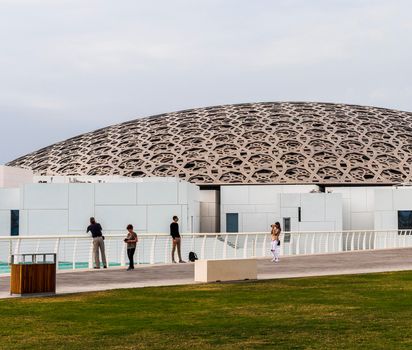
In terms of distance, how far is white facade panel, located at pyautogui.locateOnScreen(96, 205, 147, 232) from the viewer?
37.4m

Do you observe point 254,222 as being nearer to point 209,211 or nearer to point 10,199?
point 209,211

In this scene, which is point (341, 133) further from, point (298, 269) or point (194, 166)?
point (298, 269)

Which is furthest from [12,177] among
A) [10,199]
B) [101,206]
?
[101,206]

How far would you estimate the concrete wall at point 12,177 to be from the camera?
43594 mm

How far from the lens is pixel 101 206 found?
37469mm

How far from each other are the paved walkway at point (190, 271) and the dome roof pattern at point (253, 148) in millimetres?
31371

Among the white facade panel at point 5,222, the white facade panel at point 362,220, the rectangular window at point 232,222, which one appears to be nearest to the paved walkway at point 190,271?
the white facade panel at point 5,222

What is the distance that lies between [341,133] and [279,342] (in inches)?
2302

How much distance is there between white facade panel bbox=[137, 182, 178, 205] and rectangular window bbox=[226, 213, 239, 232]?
12.9 metres

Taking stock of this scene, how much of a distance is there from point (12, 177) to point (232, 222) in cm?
1395

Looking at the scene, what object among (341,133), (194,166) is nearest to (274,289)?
(194,166)

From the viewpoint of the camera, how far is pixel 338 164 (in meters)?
59.4

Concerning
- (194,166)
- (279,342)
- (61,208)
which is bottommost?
(279,342)

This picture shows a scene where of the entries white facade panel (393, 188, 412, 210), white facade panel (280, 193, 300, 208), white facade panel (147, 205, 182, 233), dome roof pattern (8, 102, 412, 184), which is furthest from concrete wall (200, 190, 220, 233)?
white facade panel (147, 205, 182, 233)
